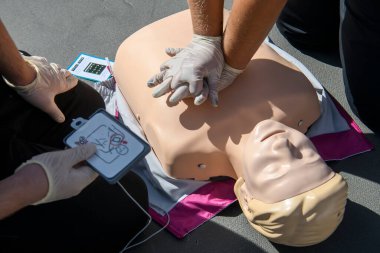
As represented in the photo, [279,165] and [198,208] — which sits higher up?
[279,165]

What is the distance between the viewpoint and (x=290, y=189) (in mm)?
1202

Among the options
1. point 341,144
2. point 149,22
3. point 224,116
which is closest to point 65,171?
point 224,116

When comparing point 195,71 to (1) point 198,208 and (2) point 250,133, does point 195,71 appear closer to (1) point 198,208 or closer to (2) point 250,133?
(2) point 250,133

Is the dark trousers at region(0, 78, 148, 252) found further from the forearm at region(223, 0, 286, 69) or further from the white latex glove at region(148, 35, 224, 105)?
the forearm at region(223, 0, 286, 69)

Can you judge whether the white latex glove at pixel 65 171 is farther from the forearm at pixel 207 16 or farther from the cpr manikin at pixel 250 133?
the forearm at pixel 207 16

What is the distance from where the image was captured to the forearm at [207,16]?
4.64 feet

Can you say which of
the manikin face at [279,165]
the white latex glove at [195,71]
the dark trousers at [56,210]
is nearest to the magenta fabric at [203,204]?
the dark trousers at [56,210]

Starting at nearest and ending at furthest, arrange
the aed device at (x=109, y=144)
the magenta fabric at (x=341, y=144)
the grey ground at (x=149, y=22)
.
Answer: the aed device at (x=109, y=144) → the grey ground at (x=149, y=22) → the magenta fabric at (x=341, y=144)

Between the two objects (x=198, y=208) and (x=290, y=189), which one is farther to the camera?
(x=198, y=208)

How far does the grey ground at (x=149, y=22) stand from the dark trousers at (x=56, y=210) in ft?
0.62

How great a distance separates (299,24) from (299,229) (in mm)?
1105

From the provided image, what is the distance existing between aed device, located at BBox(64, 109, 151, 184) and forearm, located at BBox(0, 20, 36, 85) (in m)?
0.30

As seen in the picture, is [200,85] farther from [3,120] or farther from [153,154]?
[3,120]

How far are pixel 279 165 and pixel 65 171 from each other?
2.02ft
